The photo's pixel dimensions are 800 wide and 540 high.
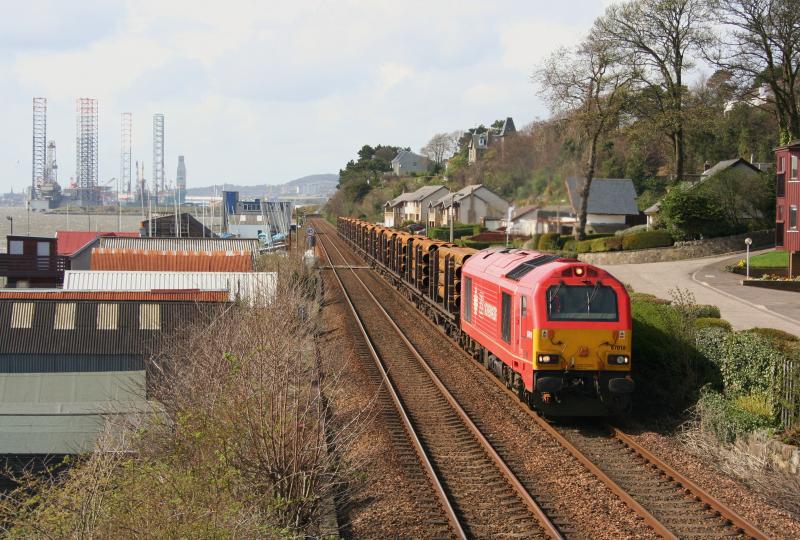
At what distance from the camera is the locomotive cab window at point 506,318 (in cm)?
1664

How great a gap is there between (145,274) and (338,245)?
4209 cm

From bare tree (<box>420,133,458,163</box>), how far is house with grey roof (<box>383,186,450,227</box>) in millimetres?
42300

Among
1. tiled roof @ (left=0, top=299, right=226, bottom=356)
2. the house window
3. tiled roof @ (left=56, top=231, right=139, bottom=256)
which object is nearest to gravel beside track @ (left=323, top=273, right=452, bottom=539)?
the house window

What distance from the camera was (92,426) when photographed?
2094cm

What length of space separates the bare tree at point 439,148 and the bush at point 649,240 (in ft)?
340

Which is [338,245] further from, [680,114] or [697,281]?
[697,281]

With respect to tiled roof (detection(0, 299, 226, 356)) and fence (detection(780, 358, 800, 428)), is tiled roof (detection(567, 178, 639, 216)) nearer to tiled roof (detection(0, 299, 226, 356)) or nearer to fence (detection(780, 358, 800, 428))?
tiled roof (detection(0, 299, 226, 356))

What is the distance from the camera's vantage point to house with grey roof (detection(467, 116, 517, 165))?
12081 cm

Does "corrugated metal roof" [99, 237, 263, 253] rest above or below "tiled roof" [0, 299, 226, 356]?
above

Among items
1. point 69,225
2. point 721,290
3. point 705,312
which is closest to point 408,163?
point 69,225

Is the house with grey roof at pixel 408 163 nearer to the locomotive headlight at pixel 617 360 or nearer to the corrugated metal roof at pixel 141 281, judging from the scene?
the corrugated metal roof at pixel 141 281

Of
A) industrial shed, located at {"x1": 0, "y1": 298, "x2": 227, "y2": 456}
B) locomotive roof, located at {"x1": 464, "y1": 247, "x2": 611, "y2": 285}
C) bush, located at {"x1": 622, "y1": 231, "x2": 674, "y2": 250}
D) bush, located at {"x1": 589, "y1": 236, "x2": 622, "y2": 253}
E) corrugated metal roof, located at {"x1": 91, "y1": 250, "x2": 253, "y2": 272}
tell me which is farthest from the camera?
bush, located at {"x1": 589, "y1": 236, "x2": 622, "y2": 253}

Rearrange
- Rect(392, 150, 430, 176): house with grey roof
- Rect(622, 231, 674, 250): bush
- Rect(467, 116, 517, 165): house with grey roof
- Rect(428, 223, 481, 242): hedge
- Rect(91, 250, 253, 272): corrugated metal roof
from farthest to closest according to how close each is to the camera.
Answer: Rect(392, 150, 430, 176): house with grey roof → Rect(467, 116, 517, 165): house with grey roof → Rect(428, 223, 481, 242): hedge → Rect(622, 231, 674, 250): bush → Rect(91, 250, 253, 272): corrugated metal roof

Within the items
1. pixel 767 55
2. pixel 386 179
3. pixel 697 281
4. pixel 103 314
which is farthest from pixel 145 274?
pixel 386 179
